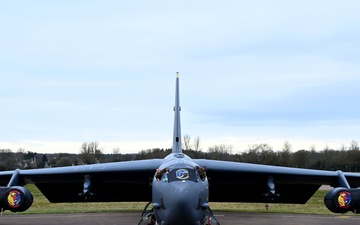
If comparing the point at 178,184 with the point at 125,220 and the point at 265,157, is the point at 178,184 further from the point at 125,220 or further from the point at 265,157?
the point at 265,157

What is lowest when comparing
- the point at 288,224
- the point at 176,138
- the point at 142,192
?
the point at 288,224

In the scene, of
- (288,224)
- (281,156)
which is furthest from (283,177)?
(281,156)

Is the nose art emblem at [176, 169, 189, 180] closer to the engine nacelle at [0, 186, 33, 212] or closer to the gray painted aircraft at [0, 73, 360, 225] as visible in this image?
the gray painted aircraft at [0, 73, 360, 225]

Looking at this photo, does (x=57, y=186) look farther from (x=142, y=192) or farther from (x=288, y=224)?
(x=288, y=224)

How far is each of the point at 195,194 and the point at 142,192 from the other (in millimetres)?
8885

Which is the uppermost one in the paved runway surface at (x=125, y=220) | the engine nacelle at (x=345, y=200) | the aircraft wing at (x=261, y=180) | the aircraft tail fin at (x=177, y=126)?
the aircraft tail fin at (x=177, y=126)

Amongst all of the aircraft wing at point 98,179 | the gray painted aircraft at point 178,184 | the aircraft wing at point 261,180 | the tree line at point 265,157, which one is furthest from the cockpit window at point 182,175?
the tree line at point 265,157

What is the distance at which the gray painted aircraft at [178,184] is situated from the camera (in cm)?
1220

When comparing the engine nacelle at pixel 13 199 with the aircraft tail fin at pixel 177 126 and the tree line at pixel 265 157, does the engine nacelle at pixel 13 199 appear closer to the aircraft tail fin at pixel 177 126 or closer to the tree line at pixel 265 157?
the aircraft tail fin at pixel 177 126

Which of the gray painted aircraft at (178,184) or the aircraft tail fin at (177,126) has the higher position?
the aircraft tail fin at (177,126)

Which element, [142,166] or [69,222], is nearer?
[142,166]

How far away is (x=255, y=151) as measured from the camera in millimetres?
62719

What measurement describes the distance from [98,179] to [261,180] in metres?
5.87

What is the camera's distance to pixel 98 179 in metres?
18.0
